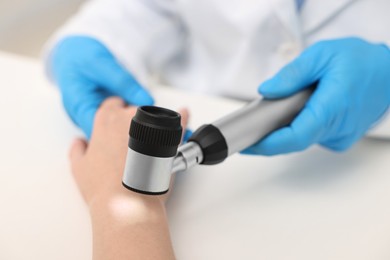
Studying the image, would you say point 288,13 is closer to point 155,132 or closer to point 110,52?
point 110,52

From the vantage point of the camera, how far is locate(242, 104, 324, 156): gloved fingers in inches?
22.8

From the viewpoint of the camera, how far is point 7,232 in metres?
0.51

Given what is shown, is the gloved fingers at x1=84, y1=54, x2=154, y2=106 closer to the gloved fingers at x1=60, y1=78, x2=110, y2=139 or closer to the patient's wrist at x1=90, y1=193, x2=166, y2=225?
the gloved fingers at x1=60, y1=78, x2=110, y2=139

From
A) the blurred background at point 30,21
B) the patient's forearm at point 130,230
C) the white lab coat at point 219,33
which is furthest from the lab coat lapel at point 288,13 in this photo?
the blurred background at point 30,21

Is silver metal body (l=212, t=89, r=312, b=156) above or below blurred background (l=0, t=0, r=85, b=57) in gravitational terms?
below

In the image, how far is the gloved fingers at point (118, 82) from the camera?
2.35 feet

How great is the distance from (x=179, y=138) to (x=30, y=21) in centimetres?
94

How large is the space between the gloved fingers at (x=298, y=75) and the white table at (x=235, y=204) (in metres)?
0.10

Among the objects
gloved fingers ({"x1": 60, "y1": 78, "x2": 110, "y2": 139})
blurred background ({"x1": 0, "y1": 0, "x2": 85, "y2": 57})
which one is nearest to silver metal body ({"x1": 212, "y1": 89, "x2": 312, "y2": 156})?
gloved fingers ({"x1": 60, "y1": 78, "x2": 110, "y2": 139})

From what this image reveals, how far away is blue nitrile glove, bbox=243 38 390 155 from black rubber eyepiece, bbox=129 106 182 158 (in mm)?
201

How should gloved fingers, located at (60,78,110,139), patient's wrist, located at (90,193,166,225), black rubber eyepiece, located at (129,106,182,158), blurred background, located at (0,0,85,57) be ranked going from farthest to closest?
blurred background, located at (0,0,85,57), gloved fingers, located at (60,78,110,139), patient's wrist, located at (90,193,166,225), black rubber eyepiece, located at (129,106,182,158)

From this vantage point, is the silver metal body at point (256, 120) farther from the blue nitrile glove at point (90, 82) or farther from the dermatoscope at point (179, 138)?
the blue nitrile glove at point (90, 82)

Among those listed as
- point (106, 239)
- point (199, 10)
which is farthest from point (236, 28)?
point (106, 239)

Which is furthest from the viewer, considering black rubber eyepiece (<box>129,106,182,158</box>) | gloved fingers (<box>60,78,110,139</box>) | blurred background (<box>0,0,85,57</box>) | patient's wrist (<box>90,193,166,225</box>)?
blurred background (<box>0,0,85,57</box>)
